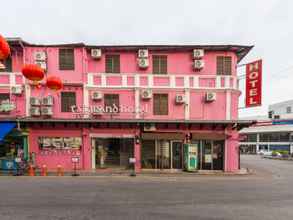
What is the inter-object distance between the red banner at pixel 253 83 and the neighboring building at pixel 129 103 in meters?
0.86

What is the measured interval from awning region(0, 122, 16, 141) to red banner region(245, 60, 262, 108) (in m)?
17.7

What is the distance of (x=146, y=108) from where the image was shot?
14266 mm

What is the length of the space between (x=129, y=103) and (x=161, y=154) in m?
4.76

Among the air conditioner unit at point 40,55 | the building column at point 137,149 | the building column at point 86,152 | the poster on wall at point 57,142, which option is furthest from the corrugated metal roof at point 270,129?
the air conditioner unit at point 40,55

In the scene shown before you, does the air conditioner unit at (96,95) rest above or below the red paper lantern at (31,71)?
below

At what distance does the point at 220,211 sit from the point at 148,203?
2.60m

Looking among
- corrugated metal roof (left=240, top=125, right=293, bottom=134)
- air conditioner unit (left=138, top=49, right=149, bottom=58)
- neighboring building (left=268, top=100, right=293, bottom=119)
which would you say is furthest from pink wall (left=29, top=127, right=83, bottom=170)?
neighboring building (left=268, top=100, right=293, bottom=119)

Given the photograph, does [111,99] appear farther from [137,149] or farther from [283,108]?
[283,108]

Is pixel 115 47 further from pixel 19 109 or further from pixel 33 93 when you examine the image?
pixel 19 109

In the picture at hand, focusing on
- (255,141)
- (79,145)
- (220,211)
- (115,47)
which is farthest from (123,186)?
(255,141)

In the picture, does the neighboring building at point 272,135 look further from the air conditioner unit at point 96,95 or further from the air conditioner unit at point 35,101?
the air conditioner unit at point 35,101

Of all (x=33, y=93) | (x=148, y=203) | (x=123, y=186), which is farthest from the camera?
(x=33, y=93)

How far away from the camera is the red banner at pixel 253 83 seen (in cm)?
1352

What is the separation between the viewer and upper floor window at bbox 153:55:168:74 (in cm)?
1441
